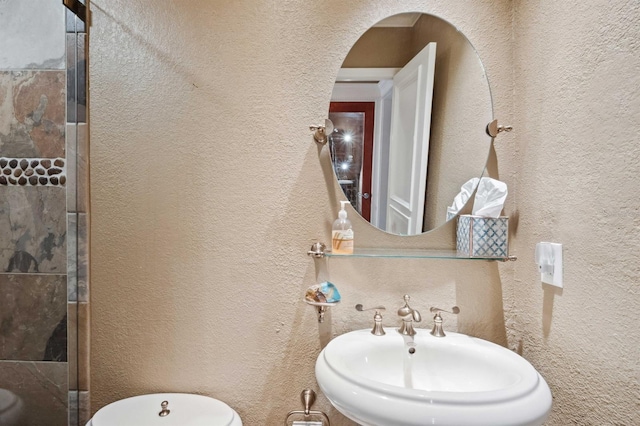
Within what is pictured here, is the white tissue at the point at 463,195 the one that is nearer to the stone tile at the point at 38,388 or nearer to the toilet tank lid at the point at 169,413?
the toilet tank lid at the point at 169,413

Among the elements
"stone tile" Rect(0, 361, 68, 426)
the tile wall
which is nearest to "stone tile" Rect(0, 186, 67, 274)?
the tile wall

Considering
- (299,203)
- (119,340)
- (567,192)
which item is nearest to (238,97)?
(299,203)

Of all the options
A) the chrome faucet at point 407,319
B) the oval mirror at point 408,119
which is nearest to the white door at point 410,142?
the oval mirror at point 408,119

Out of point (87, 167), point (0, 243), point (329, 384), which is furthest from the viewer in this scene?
point (87, 167)

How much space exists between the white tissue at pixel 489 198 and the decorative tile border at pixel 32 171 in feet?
4.18

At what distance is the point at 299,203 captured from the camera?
47.8 inches

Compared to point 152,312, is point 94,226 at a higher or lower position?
higher

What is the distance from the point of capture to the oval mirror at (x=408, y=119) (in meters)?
1.20

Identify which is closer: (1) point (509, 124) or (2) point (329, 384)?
(2) point (329, 384)

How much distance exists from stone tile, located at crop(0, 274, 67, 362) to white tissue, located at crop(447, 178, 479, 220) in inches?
48.5

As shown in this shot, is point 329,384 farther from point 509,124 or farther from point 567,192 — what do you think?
point 509,124

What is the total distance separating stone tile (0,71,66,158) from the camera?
1.06 meters

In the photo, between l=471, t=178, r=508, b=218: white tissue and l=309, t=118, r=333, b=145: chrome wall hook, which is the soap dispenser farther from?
l=471, t=178, r=508, b=218: white tissue

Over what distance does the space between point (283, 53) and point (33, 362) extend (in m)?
1.19
